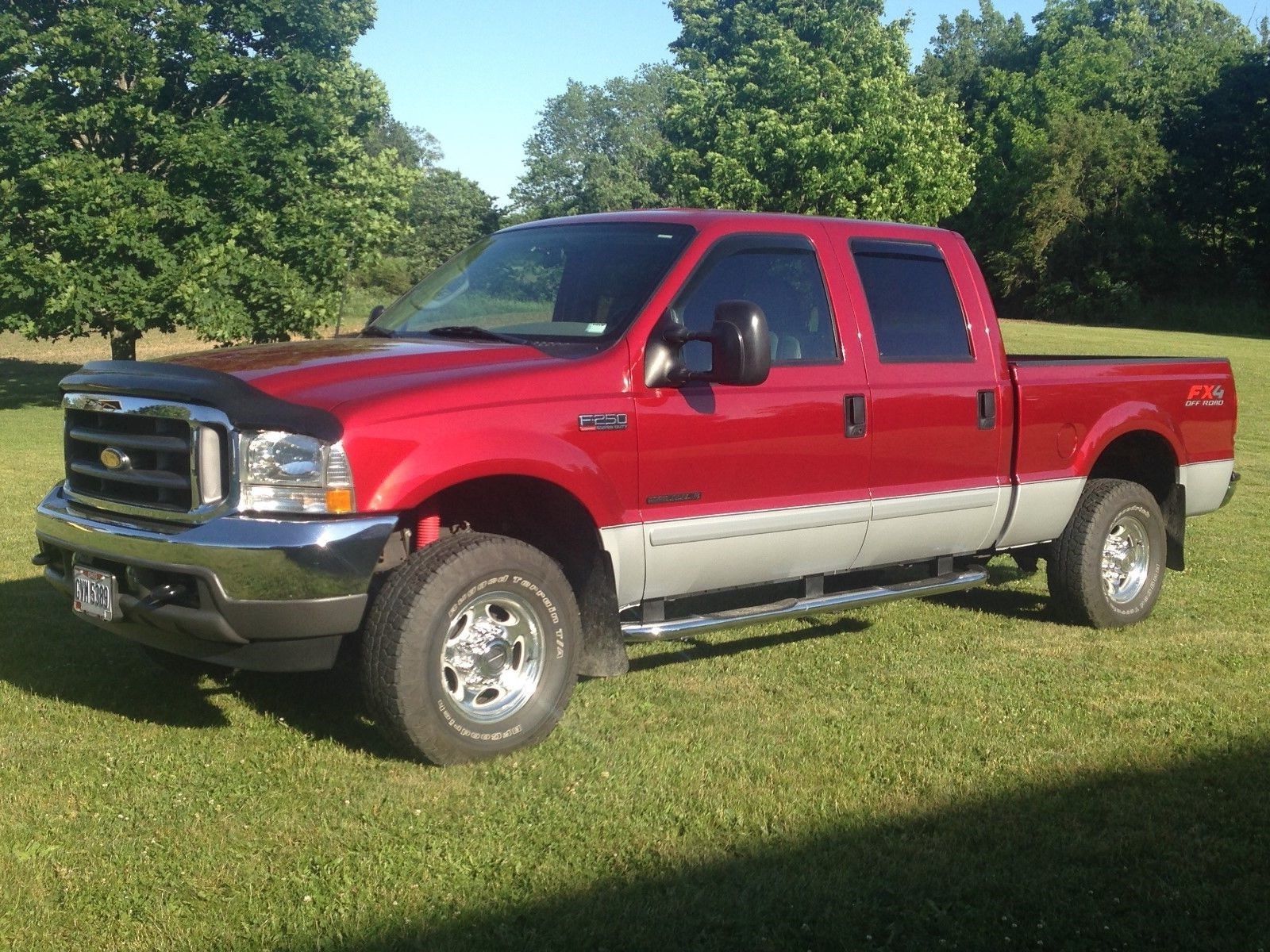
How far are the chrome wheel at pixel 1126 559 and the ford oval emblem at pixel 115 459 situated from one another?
5.23 m

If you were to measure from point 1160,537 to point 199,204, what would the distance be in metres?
18.5

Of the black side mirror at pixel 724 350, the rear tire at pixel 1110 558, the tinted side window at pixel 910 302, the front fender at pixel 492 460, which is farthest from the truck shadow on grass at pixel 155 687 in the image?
the rear tire at pixel 1110 558

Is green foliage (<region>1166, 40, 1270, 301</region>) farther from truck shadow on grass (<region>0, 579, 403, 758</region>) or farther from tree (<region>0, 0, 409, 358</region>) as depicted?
truck shadow on grass (<region>0, 579, 403, 758</region>)

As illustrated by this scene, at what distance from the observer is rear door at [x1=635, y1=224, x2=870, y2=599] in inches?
218

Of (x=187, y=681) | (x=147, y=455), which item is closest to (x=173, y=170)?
(x=187, y=681)

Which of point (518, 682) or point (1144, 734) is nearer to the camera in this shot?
point (518, 682)

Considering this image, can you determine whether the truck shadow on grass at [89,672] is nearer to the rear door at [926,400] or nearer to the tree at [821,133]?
the rear door at [926,400]

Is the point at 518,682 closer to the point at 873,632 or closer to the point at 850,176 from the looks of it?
the point at 873,632

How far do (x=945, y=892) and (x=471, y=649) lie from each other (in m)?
1.94

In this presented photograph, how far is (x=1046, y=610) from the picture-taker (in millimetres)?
8039

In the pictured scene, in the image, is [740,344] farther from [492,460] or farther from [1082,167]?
[1082,167]

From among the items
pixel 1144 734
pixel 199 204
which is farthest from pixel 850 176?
pixel 1144 734

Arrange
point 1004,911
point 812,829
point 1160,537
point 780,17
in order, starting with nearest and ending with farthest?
point 1004,911
point 812,829
point 1160,537
point 780,17

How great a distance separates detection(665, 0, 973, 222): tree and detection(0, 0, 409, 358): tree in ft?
65.5
